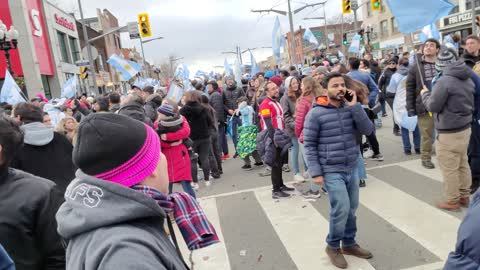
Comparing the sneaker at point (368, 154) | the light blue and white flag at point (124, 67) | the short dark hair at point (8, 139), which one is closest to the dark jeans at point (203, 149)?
the sneaker at point (368, 154)

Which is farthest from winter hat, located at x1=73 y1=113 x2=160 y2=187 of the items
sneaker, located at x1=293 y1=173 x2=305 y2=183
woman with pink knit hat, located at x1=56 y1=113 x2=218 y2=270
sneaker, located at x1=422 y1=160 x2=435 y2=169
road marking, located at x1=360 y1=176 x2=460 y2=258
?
sneaker, located at x1=422 y1=160 x2=435 y2=169

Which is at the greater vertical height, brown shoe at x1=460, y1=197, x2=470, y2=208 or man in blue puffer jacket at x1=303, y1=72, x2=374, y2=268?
man in blue puffer jacket at x1=303, y1=72, x2=374, y2=268

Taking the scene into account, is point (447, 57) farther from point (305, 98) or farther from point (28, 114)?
point (28, 114)

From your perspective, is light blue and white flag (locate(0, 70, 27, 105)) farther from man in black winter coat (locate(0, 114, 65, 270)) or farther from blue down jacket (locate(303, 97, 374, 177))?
man in black winter coat (locate(0, 114, 65, 270))

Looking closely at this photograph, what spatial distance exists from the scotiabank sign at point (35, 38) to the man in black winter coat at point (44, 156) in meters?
22.5

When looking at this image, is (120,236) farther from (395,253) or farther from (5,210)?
(395,253)

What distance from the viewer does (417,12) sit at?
579cm

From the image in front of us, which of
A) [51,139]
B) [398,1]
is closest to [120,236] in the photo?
[51,139]

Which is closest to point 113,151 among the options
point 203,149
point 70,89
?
point 203,149

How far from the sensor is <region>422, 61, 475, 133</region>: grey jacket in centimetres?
451

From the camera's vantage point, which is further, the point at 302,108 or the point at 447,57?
the point at 302,108

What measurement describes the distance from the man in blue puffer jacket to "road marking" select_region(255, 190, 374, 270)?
0.18 m

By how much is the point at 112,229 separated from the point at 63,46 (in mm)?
32498

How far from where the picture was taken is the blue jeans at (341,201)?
3.74 metres
